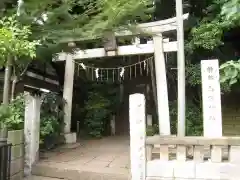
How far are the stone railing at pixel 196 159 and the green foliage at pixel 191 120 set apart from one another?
4.10 meters

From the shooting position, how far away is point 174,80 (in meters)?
11.9

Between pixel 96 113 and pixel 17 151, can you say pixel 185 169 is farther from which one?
pixel 96 113

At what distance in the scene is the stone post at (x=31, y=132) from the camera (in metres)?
6.45

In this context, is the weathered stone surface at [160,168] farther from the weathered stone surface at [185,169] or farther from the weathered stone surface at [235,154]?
the weathered stone surface at [235,154]

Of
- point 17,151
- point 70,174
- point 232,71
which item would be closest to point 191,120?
point 70,174

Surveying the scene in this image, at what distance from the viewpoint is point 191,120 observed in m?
9.77

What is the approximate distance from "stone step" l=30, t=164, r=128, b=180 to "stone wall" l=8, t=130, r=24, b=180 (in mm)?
406

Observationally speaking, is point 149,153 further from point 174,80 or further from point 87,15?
point 174,80

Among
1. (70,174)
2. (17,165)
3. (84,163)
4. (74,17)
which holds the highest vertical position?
(74,17)

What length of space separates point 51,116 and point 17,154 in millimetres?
2708

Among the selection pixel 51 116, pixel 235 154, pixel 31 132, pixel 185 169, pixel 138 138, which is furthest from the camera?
pixel 51 116

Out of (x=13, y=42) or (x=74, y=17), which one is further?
(x=74, y=17)

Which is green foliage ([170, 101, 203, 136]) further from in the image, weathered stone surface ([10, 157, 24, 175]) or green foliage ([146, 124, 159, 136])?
weathered stone surface ([10, 157, 24, 175])

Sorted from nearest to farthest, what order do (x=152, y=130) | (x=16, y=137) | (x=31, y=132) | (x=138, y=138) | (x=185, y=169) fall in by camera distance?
(x=185, y=169) → (x=138, y=138) → (x=16, y=137) → (x=31, y=132) → (x=152, y=130)
